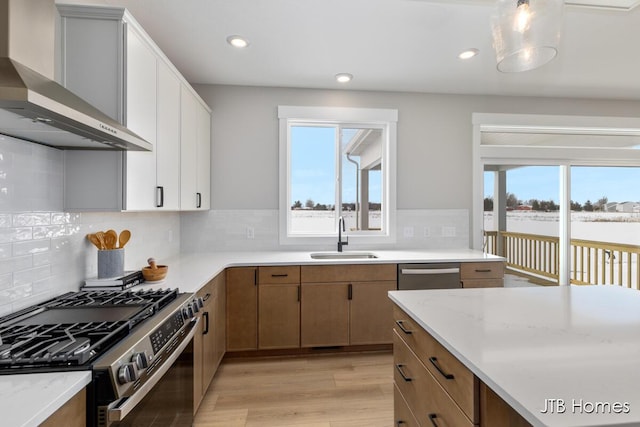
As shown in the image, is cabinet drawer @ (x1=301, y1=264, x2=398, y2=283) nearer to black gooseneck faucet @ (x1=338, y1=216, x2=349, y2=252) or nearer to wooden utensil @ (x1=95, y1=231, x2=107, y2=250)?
black gooseneck faucet @ (x1=338, y1=216, x2=349, y2=252)

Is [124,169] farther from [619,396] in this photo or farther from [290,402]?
[619,396]

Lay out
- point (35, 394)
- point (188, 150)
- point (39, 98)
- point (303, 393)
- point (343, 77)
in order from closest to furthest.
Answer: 1. point (35, 394)
2. point (39, 98)
3. point (303, 393)
4. point (188, 150)
5. point (343, 77)

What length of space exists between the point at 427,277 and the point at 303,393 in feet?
4.68

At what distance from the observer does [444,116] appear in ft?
11.5

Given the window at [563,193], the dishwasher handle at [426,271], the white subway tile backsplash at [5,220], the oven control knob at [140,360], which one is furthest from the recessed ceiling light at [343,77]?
the oven control knob at [140,360]

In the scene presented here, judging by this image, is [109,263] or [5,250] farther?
[109,263]

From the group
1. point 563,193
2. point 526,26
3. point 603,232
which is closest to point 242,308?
point 526,26

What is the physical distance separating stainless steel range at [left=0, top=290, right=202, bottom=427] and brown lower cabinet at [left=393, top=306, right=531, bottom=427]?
3.36 ft

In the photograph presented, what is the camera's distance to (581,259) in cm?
388

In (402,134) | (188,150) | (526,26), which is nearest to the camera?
(526,26)

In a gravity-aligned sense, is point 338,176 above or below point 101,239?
above

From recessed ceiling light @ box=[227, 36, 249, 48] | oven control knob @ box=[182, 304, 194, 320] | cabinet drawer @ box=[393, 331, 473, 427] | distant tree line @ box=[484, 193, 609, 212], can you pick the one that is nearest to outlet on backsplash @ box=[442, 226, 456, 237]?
distant tree line @ box=[484, 193, 609, 212]

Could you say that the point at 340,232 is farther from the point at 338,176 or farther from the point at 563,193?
the point at 563,193

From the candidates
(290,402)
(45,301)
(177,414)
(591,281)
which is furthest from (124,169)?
(591,281)
